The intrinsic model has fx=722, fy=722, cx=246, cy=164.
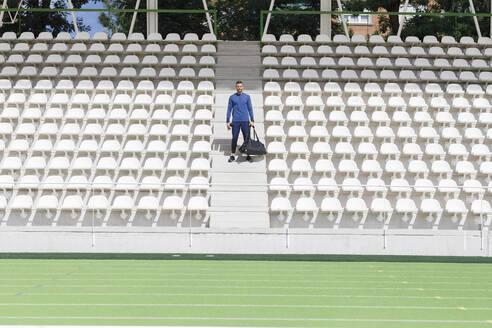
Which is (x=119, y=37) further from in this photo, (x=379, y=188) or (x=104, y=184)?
(x=379, y=188)

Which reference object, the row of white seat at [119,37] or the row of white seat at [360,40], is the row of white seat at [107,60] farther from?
the row of white seat at [360,40]

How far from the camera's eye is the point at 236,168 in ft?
42.2

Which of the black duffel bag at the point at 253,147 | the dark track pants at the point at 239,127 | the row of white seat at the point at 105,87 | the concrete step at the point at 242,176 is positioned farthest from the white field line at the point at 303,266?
the row of white seat at the point at 105,87

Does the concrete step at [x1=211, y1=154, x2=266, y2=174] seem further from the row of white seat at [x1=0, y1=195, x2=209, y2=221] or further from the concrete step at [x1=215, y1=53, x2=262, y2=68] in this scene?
the concrete step at [x1=215, y1=53, x2=262, y2=68]

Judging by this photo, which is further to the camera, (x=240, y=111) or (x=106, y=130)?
(x=106, y=130)

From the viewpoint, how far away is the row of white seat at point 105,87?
14.9 m

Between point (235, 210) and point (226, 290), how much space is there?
14.0 ft

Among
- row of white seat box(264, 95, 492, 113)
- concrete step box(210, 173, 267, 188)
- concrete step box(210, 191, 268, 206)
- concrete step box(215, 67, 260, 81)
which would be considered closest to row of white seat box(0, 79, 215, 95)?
concrete step box(215, 67, 260, 81)

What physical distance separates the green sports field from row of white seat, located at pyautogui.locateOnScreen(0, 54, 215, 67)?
690 centimetres

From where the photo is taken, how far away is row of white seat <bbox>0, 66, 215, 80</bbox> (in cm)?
1548

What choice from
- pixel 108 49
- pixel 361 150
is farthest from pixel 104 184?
pixel 108 49

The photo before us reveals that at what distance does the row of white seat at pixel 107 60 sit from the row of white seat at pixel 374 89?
6.26 ft

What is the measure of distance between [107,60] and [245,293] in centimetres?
1013

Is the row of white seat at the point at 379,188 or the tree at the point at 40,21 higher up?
the tree at the point at 40,21
